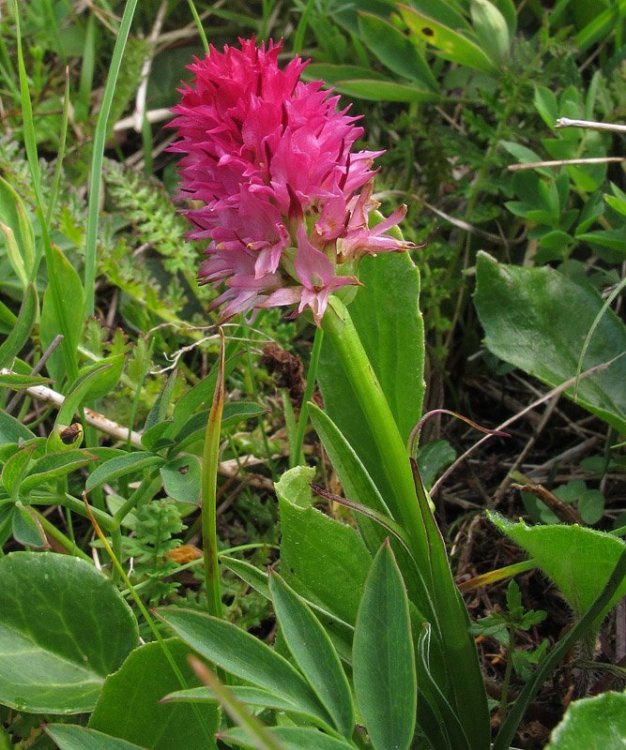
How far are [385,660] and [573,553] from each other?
36 centimetres

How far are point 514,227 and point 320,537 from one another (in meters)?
1.31

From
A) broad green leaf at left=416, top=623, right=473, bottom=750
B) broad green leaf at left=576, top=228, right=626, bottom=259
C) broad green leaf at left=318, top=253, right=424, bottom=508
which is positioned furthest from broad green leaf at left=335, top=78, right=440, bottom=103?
broad green leaf at left=416, top=623, right=473, bottom=750

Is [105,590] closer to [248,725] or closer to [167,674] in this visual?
[167,674]

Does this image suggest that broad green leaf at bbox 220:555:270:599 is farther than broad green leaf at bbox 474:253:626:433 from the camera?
No

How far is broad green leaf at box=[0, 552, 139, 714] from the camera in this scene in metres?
1.48

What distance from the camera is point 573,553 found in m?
1.36

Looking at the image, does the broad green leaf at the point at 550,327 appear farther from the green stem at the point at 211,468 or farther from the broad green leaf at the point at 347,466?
the green stem at the point at 211,468

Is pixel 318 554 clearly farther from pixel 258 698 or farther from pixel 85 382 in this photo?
pixel 85 382

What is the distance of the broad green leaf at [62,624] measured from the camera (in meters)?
1.48

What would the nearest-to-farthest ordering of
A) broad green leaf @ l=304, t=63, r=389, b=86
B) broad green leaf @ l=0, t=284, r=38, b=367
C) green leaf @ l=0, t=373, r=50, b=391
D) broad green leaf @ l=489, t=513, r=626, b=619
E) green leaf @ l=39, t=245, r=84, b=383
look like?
broad green leaf @ l=489, t=513, r=626, b=619 → green leaf @ l=0, t=373, r=50, b=391 → broad green leaf @ l=0, t=284, r=38, b=367 → green leaf @ l=39, t=245, r=84, b=383 → broad green leaf @ l=304, t=63, r=389, b=86

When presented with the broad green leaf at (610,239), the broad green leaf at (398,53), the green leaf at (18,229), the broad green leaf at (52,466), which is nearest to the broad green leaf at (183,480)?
the broad green leaf at (52,466)

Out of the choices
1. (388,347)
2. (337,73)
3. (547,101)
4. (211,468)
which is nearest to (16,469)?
(211,468)

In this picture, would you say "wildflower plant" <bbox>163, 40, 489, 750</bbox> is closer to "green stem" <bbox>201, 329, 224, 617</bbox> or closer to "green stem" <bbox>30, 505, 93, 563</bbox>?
"green stem" <bbox>201, 329, 224, 617</bbox>

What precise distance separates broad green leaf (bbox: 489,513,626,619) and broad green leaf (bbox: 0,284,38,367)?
2.94 feet
